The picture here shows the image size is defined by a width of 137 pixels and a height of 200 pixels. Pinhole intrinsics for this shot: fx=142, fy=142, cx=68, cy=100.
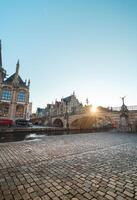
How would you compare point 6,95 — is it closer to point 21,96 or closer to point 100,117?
point 21,96

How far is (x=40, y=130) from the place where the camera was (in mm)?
28688

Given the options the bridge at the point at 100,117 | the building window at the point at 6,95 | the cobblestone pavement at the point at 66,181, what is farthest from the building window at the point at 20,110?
the cobblestone pavement at the point at 66,181

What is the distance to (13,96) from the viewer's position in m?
40.1

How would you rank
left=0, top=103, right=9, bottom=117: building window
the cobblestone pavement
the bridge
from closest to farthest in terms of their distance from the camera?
the cobblestone pavement
the bridge
left=0, top=103, right=9, bottom=117: building window

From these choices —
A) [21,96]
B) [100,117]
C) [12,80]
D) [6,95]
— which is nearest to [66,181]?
[100,117]

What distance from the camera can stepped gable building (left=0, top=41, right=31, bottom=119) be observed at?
38.5 m

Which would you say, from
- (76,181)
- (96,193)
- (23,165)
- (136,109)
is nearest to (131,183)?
(96,193)

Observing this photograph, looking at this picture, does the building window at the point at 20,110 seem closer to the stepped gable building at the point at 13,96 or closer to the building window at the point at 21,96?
the stepped gable building at the point at 13,96

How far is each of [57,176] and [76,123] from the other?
47.1 m

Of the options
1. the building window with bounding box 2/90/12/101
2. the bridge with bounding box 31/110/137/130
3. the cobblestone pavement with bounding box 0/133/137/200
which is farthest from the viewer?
the building window with bounding box 2/90/12/101

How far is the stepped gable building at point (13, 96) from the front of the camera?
38531mm

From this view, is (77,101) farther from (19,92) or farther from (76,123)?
(19,92)

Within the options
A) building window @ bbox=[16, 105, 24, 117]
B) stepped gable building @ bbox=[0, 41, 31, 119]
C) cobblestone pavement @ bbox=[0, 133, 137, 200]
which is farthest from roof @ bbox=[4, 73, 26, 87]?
cobblestone pavement @ bbox=[0, 133, 137, 200]

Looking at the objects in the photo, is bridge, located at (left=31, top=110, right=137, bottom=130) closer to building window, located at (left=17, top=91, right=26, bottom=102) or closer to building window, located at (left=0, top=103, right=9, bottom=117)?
building window, located at (left=17, top=91, right=26, bottom=102)
